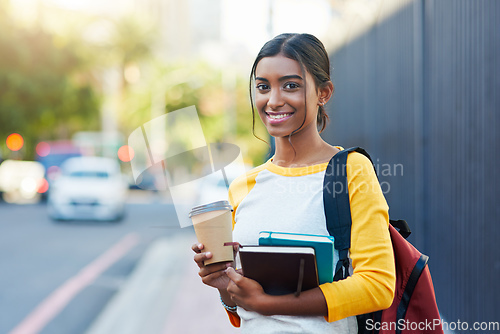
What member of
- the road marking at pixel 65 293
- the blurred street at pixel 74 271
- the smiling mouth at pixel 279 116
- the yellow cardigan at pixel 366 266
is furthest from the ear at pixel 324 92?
the road marking at pixel 65 293

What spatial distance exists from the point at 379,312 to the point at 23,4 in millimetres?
25039

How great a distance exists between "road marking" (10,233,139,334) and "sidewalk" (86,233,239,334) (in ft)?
1.71

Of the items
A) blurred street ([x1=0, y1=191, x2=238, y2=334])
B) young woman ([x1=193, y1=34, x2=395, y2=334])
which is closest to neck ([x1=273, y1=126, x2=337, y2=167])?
young woman ([x1=193, y1=34, x2=395, y2=334])

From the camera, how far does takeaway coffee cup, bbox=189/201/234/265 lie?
4.82ft

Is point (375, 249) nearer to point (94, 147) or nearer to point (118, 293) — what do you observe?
point (118, 293)

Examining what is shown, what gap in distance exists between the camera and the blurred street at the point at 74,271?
5.73 m

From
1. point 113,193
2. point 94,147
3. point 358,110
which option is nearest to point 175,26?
point 94,147

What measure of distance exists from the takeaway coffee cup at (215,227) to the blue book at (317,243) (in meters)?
0.15

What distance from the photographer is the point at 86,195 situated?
45.0 feet

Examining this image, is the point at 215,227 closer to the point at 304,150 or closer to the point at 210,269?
the point at 210,269

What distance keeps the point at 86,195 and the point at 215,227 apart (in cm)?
1289

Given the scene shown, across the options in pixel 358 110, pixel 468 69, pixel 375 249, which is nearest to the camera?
pixel 375 249

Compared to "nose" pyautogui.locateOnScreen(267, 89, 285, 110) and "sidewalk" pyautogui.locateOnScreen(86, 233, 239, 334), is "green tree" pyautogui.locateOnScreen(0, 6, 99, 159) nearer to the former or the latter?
"sidewalk" pyautogui.locateOnScreen(86, 233, 239, 334)

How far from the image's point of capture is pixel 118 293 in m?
6.80
